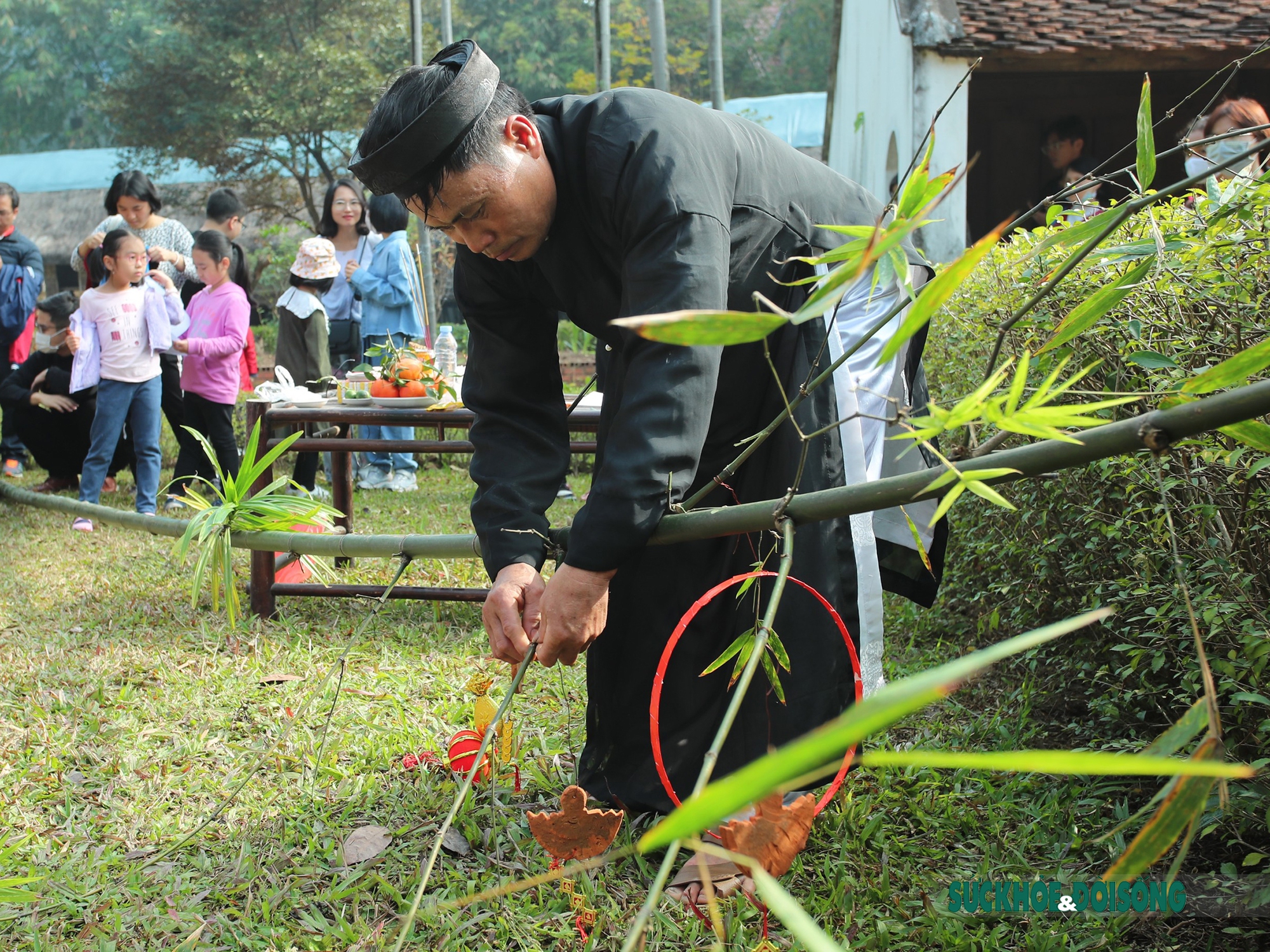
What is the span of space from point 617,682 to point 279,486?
953 millimetres

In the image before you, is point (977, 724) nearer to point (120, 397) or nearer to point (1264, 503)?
point (1264, 503)

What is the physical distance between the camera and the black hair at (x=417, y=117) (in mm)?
1716

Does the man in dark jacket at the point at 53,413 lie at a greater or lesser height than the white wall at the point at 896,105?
lesser

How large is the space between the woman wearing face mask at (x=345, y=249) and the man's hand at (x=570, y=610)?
541cm

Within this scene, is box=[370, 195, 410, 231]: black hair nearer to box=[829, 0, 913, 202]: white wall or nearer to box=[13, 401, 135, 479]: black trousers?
box=[13, 401, 135, 479]: black trousers

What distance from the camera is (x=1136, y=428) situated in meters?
0.97

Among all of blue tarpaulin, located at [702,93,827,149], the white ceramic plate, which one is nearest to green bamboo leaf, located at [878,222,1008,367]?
the white ceramic plate

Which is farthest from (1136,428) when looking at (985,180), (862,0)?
(985,180)

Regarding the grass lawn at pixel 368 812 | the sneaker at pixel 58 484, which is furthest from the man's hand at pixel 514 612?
the sneaker at pixel 58 484

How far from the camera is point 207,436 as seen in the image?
6.02 meters

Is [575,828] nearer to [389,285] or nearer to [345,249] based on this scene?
[389,285]

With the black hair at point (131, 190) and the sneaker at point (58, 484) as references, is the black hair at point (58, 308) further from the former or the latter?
the sneaker at point (58, 484)

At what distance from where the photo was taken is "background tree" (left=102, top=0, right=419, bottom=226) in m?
19.4

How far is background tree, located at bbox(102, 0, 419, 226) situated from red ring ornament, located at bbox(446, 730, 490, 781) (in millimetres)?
17907
